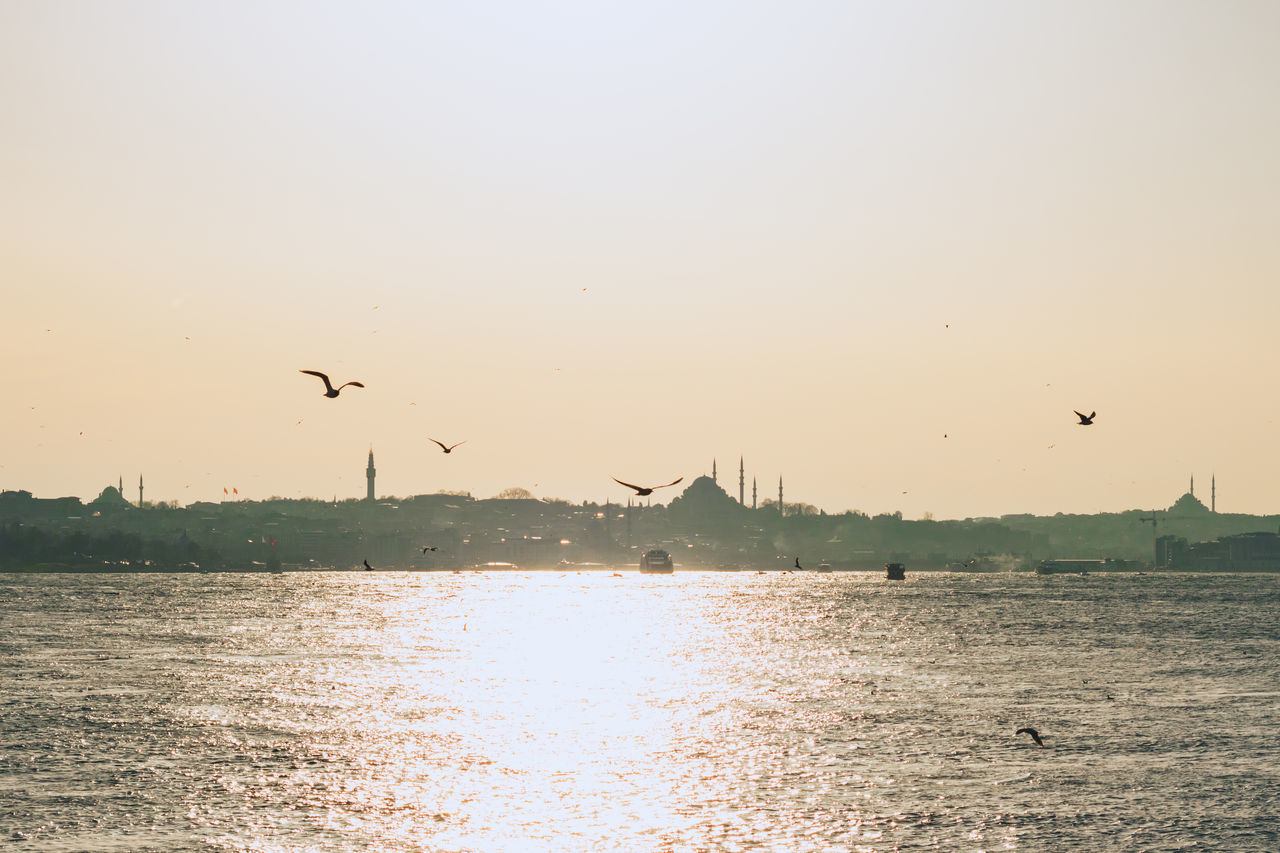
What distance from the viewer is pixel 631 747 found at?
173ft

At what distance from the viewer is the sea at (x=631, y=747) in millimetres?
37344

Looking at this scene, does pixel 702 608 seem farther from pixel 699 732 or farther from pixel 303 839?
pixel 303 839

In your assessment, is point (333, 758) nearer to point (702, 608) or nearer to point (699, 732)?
point (699, 732)

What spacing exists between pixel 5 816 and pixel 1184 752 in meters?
42.2

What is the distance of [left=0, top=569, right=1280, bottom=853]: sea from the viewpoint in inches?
1470

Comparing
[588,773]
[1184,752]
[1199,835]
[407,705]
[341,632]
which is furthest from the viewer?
[341,632]

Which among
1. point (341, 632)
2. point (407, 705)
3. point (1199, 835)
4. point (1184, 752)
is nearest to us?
point (1199, 835)

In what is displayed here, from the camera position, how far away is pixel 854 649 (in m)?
109

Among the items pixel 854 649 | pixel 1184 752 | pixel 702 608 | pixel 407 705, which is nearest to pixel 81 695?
pixel 407 705

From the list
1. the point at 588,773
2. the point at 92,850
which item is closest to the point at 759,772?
the point at 588,773

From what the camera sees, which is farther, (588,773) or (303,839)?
(588,773)

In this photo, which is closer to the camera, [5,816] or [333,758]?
[5,816]

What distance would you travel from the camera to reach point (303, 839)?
36031 millimetres

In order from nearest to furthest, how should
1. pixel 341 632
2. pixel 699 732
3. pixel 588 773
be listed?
pixel 588 773 < pixel 699 732 < pixel 341 632
